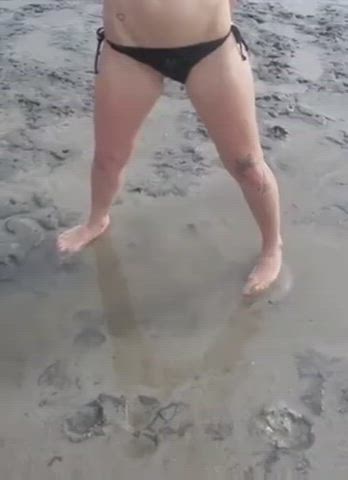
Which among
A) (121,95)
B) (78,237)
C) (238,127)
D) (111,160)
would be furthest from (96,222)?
(238,127)

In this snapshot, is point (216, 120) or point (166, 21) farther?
point (216, 120)

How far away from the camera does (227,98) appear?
222cm

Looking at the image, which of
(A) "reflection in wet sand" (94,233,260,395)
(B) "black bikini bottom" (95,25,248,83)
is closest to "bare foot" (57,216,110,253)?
(A) "reflection in wet sand" (94,233,260,395)

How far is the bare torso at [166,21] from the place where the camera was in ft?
6.89

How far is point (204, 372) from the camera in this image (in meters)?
2.25

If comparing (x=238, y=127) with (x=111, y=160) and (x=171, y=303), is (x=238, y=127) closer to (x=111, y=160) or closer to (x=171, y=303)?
(x=111, y=160)

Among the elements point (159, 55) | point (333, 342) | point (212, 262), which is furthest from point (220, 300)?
point (159, 55)

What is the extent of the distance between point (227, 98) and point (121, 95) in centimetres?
28

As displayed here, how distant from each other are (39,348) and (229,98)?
0.81m

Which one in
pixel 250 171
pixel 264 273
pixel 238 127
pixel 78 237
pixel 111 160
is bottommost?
pixel 78 237

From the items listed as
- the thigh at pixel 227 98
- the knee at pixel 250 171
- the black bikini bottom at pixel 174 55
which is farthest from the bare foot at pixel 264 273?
the black bikini bottom at pixel 174 55

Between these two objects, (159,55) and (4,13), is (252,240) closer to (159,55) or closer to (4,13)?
(159,55)

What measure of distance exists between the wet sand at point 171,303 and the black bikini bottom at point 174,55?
633 mm

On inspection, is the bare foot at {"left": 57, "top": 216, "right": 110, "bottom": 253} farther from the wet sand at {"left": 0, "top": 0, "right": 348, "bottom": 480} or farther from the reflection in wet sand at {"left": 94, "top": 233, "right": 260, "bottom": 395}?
the reflection in wet sand at {"left": 94, "top": 233, "right": 260, "bottom": 395}
